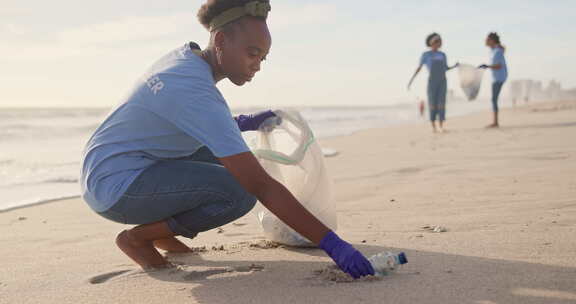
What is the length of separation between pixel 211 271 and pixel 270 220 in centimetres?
51

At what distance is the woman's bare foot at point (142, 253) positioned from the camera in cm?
243

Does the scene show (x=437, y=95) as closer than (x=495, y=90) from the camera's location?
Yes

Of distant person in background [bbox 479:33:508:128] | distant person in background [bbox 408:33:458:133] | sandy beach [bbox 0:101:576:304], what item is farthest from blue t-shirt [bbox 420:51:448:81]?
sandy beach [bbox 0:101:576:304]

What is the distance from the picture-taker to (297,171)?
9.03 ft

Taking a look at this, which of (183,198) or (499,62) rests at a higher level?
(499,62)

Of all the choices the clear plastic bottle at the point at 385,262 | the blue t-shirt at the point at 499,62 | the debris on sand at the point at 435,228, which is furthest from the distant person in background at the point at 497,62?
the clear plastic bottle at the point at 385,262

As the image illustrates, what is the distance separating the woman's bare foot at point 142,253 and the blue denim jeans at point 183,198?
12 cm

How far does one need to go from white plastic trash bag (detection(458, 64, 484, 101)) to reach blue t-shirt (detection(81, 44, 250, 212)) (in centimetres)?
783

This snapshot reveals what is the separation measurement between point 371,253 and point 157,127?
1090 millimetres

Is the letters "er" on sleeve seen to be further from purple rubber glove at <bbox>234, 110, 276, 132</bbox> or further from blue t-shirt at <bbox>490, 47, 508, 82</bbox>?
blue t-shirt at <bbox>490, 47, 508, 82</bbox>

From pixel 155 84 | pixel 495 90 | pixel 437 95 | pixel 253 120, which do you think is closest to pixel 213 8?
pixel 155 84

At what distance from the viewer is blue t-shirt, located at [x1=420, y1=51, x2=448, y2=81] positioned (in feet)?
31.8

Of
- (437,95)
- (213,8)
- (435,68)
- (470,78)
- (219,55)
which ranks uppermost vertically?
(213,8)

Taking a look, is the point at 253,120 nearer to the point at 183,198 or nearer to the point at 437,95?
the point at 183,198
